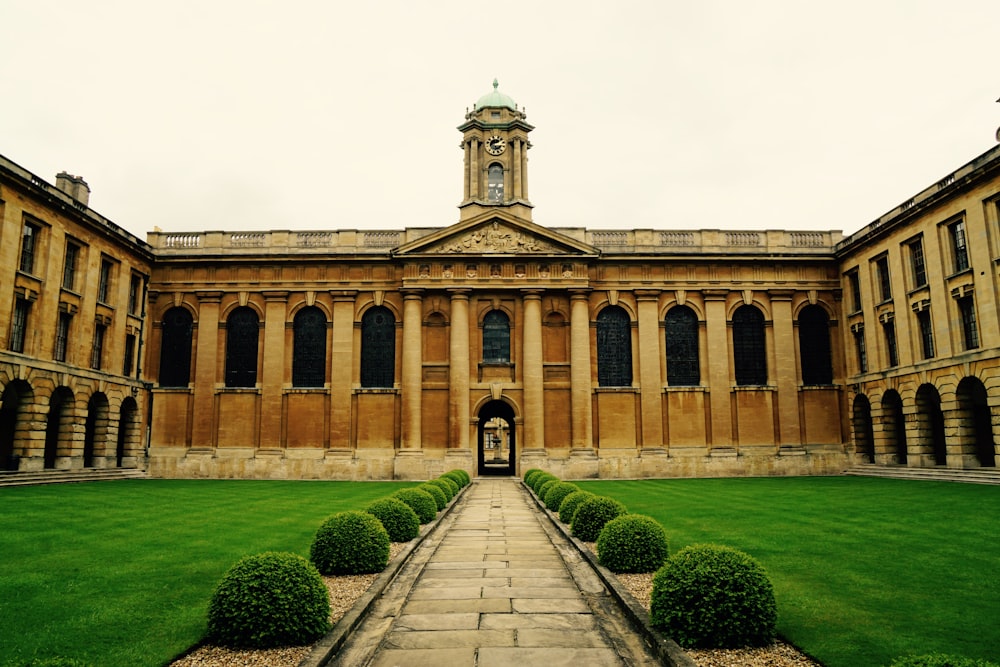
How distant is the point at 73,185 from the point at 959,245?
43556 millimetres

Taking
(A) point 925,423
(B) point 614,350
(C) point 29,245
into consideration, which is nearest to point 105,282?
(C) point 29,245

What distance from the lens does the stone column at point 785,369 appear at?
3819cm

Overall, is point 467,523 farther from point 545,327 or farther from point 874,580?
point 545,327

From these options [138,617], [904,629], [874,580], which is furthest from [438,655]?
[874,580]

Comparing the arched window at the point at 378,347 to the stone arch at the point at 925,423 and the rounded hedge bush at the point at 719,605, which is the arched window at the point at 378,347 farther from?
the rounded hedge bush at the point at 719,605

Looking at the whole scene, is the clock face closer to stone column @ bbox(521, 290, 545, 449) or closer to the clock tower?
the clock tower

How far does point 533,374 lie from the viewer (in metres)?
37.8

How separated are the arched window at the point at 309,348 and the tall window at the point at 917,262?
1188 inches

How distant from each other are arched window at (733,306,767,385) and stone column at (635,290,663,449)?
456cm

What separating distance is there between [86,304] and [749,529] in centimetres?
3091

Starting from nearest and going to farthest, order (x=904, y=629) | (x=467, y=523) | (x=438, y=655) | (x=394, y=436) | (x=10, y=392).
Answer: (x=438, y=655), (x=904, y=629), (x=467, y=523), (x=10, y=392), (x=394, y=436)

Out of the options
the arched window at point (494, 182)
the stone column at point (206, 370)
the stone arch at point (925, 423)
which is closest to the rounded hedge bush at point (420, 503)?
the stone column at point (206, 370)

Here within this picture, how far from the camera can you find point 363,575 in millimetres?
10664

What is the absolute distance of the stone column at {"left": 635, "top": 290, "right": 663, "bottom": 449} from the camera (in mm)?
38062
